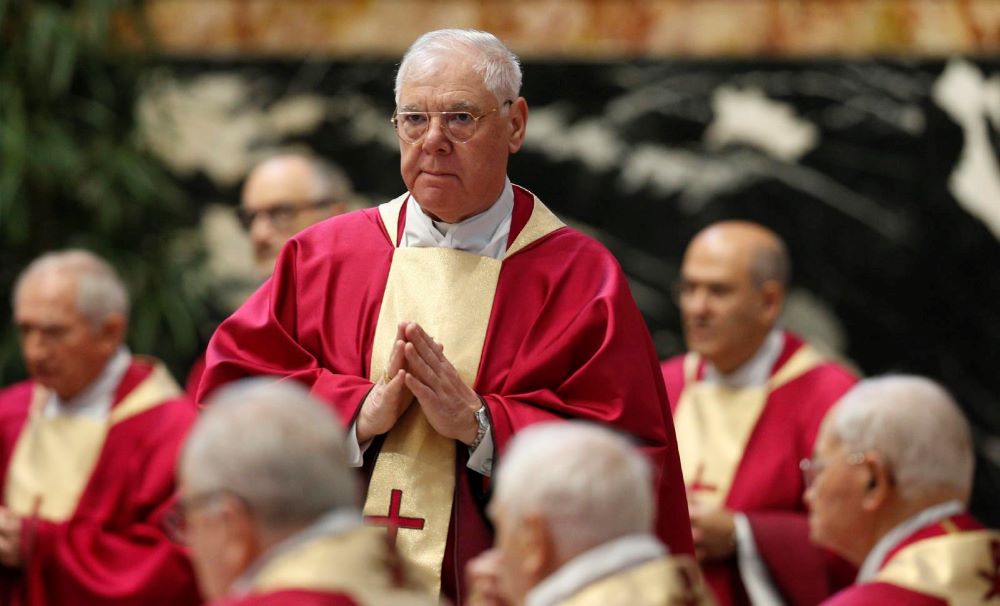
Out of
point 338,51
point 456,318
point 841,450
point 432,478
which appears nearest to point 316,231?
point 456,318

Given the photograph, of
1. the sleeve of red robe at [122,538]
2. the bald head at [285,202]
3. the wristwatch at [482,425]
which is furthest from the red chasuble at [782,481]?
the wristwatch at [482,425]

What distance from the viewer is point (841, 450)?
4.47 meters

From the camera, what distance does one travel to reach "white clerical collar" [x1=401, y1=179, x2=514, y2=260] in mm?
4598

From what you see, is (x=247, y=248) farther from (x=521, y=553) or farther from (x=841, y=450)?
(x=521, y=553)

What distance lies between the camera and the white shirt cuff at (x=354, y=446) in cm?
433

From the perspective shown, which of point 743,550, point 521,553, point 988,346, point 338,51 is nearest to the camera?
point 521,553

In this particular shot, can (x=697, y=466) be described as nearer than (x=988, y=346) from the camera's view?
Yes

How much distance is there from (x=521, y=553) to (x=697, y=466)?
11.8 ft

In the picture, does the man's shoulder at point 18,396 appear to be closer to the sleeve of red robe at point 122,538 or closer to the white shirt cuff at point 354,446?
the sleeve of red robe at point 122,538

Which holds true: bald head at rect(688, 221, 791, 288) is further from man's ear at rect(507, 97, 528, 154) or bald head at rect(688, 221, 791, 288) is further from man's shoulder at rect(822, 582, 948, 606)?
man's shoulder at rect(822, 582, 948, 606)

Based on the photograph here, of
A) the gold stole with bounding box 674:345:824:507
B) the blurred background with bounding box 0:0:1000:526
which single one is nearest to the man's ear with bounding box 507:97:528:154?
the gold stole with bounding box 674:345:824:507

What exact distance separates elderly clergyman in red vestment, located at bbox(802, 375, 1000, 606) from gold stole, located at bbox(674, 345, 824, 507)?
210 centimetres

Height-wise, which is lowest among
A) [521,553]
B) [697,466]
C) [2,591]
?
[2,591]

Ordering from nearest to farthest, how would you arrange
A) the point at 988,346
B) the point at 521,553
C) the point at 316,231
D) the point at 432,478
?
the point at 521,553
the point at 432,478
the point at 316,231
the point at 988,346
